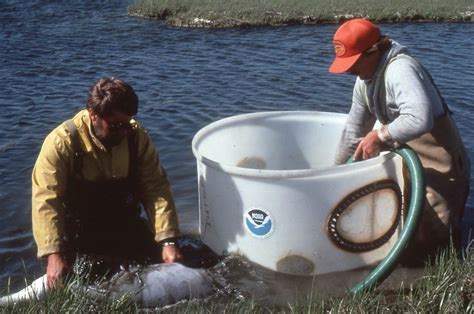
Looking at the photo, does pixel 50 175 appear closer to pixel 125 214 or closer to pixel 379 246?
pixel 125 214

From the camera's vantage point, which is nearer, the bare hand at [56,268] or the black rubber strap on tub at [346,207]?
the bare hand at [56,268]

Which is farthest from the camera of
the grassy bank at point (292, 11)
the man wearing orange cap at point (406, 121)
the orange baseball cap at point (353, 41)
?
the grassy bank at point (292, 11)

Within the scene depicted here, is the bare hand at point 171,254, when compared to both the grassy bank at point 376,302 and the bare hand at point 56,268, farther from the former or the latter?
the bare hand at point 56,268

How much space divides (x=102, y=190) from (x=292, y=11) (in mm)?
13631

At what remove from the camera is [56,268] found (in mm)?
4043

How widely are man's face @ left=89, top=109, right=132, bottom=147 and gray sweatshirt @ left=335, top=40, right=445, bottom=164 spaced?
1.61 metres

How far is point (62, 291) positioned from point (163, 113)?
233 inches

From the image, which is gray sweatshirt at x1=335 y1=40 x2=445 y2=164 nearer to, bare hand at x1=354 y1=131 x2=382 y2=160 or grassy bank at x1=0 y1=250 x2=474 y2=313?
bare hand at x1=354 y1=131 x2=382 y2=160

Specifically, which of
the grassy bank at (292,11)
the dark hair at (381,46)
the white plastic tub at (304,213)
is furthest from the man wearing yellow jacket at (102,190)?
the grassy bank at (292,11)

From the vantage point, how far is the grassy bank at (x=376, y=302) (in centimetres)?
340

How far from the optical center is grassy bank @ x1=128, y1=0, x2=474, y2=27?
16.8 meters

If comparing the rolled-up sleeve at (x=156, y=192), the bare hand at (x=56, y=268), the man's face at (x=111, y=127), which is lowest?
the bare hand at (x=56, y=268)

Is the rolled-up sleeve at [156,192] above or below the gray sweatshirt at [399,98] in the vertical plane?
below

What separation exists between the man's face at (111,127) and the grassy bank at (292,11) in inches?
498
